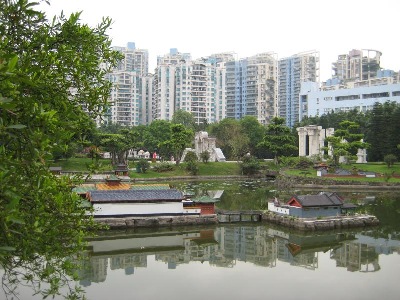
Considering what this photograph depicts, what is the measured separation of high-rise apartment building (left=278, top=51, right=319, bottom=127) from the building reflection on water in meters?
84.3

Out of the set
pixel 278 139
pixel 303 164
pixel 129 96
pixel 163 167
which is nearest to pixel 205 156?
pixel 163 167

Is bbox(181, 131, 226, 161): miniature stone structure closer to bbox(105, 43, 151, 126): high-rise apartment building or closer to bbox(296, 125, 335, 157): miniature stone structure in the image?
bbox(296, 125, 335, 157): miniature stone structure

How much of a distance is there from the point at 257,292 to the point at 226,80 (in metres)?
95.9

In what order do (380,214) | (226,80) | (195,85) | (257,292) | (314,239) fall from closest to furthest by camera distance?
(257,292)
(314,239)
(380,214)
(195,85)
(226,80)

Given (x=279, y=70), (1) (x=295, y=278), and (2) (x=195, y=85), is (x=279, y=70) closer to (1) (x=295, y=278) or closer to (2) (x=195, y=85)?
(2) (x=195, y=85)

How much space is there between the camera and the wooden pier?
2622cm

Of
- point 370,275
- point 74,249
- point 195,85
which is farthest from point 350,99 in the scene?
point 74,249

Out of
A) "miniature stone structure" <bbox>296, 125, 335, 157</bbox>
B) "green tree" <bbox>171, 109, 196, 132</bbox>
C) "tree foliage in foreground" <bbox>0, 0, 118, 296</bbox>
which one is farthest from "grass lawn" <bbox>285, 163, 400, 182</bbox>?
"tree foliage in foreground" <bbox>0, 0, 118, 296</bbox>

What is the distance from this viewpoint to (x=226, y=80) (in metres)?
108

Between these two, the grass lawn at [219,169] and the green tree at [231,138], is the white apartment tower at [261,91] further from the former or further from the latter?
the grass lawn at [219,169]

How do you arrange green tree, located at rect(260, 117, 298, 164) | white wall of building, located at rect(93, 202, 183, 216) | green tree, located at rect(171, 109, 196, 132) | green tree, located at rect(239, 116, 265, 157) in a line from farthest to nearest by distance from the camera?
1. green tree, located at rect(171, 109, 196, 132)
2. green tree, located at rect(239, 116, 265, 157)
3. green tree, located at rect(260, 117, 298, 164)
4. white wall of building, located at rect(93, 202, 183, 216)

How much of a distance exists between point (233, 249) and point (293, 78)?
9231 centimetres

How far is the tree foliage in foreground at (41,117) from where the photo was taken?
16.4ft

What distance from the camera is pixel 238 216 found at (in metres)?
26.5
